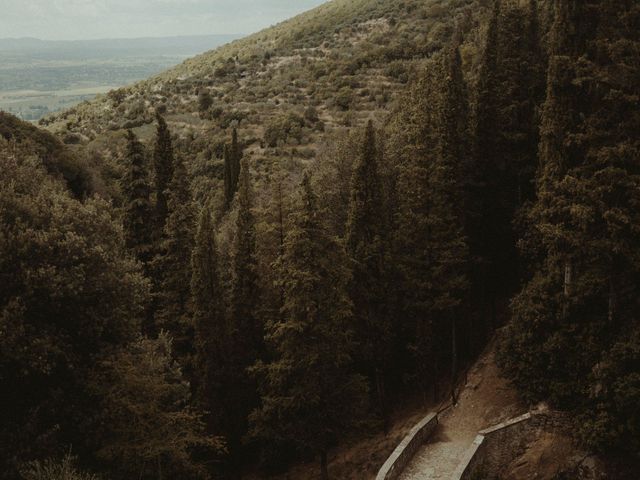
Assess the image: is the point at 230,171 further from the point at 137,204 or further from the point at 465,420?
the point at 465,420

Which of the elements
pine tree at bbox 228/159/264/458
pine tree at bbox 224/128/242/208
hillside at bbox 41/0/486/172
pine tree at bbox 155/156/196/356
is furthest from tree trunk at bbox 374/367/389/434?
pine tree at bbox 224/128/242/208

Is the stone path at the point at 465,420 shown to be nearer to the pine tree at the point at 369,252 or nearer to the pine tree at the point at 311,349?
the pine tree at the point at 311,349

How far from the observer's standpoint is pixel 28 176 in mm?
18141

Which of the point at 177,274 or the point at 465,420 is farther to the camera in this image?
the point at 177,274

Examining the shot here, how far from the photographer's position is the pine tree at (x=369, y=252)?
22406mm

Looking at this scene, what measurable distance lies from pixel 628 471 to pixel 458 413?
6.91m

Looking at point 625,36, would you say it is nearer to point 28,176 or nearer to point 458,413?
point 458,413

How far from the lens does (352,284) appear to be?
2266 cm

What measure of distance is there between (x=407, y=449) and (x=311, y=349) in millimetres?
4586

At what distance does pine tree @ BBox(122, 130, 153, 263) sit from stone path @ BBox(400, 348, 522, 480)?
1602cm

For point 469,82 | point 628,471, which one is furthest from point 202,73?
point 628,471

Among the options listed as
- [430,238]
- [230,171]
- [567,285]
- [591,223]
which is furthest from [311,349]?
[230,171]

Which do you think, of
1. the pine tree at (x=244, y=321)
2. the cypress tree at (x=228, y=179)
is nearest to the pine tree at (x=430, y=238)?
the pine tree at (x=244, y=321)

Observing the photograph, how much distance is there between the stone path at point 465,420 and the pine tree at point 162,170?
16390 mm
